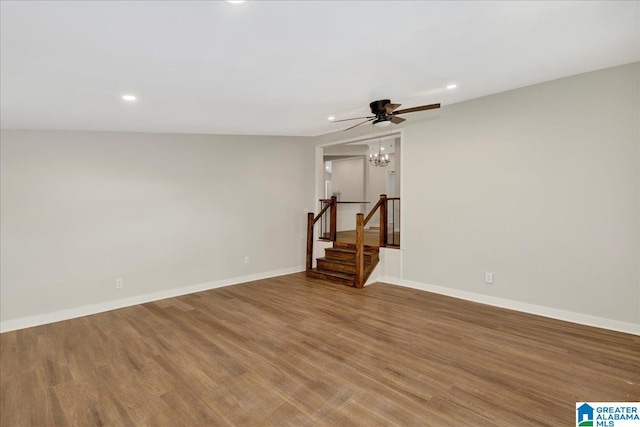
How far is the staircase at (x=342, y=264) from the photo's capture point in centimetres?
520

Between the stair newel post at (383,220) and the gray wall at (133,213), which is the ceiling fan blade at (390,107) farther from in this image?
the gray wall at (133,213)

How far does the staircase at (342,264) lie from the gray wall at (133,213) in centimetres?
79

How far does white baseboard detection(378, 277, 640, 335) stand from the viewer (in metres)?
3.23

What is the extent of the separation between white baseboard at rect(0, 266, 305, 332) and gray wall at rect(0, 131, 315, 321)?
0.06 meters

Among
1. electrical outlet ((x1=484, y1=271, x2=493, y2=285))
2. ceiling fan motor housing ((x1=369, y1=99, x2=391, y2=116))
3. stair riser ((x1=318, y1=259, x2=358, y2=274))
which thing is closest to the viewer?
ceiling fan motor housing ((x1=369, y1=99, x2=391, y2=116))

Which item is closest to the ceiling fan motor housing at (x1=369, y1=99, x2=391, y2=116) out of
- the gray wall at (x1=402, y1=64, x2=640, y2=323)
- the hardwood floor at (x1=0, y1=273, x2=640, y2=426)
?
the gray wall at (x1=402, y1=64, x2=640, y2=323)

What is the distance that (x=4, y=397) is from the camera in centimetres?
224

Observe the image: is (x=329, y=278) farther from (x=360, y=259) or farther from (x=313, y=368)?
(x=313, y=368)

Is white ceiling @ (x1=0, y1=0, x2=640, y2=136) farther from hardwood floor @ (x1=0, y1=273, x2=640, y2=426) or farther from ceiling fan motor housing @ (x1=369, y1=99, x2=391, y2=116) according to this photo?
hardwood floor @ (x1=0, y1=273, x2=640, y2=426)

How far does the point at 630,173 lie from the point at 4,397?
6101 millimetres

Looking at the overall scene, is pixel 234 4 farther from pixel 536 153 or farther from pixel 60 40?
pixel 536 153

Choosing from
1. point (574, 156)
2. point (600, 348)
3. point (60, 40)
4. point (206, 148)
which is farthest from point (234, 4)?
point (600, 348)

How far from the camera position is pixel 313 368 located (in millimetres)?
2557

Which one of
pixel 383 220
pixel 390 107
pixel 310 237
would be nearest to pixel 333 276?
pixel 310 237
